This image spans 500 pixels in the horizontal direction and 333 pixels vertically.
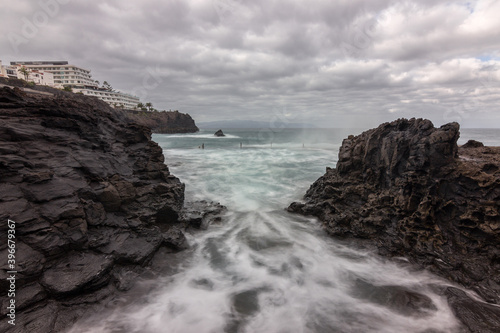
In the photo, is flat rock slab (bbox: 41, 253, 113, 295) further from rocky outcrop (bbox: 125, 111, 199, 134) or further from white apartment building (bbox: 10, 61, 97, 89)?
white apartment building (bbox: 10, 61, 97, 89)

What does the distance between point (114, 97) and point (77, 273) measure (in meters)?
128

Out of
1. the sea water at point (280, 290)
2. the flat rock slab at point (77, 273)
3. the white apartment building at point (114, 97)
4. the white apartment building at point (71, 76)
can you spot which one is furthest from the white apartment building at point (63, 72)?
the sea water at point (280, 290)

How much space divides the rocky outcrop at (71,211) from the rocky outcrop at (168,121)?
10064 cm

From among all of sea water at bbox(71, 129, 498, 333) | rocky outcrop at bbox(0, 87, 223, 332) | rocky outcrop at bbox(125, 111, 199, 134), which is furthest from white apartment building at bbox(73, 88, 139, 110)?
sea water at bbox(71, 129, 498, 333)

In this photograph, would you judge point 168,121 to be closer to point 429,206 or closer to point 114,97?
point 114,97

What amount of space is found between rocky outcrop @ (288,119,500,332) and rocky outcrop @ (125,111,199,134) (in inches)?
4123

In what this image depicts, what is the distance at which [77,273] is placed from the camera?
634 centimetres

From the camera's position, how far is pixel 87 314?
5.97m

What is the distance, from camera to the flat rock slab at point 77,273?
233 inches

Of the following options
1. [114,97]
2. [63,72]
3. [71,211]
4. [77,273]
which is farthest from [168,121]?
[77,273]

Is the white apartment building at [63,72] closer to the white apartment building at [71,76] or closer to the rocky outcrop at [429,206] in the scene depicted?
the white apartment building at [71,76]

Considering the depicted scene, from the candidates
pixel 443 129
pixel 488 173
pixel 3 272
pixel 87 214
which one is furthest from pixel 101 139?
pixel 488 173

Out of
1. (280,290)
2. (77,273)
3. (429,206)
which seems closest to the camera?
(77,273)

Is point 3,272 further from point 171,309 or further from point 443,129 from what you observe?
point 443,129
